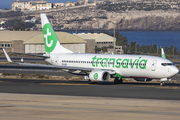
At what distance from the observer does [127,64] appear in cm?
4653

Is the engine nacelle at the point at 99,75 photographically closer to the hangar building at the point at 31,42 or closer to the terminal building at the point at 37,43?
the terminal building at the point at 37,43

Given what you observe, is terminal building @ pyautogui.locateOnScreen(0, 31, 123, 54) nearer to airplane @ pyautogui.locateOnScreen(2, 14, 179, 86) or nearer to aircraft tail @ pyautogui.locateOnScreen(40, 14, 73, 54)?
aircraft tail @ pyautogui.locateOnScreen(40, 14, 73, 54)

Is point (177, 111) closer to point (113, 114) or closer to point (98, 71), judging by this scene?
point (113, 114)

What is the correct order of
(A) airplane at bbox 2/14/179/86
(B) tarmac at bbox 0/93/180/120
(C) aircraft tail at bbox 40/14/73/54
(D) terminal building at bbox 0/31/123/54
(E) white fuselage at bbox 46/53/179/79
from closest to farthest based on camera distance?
1. (B) tarmac at bbox 0/93/180/120
2. (E) white fuselage at bbox 46/53/179/79
3. (A) airplane at bbox 2/14/179/86
4. (C) aircraft tail at bbox 40/14/73/54
5. (D) terminal building at bbox 0/31/123/54

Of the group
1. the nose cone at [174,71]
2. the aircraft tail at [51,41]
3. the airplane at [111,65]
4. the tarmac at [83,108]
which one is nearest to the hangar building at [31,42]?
the aircraft tail at [51,41]

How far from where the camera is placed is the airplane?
4484 cm

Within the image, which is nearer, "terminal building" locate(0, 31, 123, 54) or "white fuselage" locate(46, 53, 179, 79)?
"white fuselage" locate(46, 53, 179, 79)

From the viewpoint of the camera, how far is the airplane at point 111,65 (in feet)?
147

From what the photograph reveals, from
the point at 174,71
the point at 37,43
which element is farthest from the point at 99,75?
the point at 37,43

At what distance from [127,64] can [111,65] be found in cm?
Answer: 240

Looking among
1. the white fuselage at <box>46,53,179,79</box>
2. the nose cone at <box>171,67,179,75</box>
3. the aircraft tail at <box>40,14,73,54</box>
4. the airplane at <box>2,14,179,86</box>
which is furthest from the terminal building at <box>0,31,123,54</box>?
the nose cone at <box>171,67,179,75</box>

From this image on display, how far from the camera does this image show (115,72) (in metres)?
47.6

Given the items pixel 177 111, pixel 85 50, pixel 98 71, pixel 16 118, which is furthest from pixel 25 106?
pixel 85 50

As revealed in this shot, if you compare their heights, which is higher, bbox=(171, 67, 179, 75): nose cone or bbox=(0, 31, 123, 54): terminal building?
bbox=(0, 31, 123, 54): terminal building
